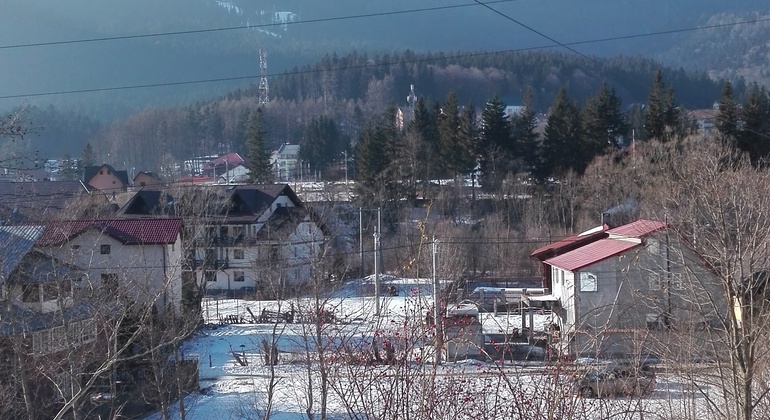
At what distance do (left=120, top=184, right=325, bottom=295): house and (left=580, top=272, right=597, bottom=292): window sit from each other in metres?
9.45

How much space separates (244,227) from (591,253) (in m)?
15.3

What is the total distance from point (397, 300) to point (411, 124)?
1293 centimetres

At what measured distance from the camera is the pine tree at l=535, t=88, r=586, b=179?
29.2 meters

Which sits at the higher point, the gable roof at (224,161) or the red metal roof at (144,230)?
the gable roof at (224,161)

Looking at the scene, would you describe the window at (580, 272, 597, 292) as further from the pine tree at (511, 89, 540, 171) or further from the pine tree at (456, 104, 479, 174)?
the pine tree at (456, 104, 479, 174)

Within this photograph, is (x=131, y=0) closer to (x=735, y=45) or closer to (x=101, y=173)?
(x=735, y=45)

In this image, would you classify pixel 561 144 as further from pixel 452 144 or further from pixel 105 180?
pixel 105 180

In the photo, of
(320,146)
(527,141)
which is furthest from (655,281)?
(320,146)

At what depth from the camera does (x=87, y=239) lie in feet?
59.3

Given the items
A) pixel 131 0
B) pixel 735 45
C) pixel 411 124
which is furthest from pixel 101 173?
pixel 131 0

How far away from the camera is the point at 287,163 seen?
5000 centimetres

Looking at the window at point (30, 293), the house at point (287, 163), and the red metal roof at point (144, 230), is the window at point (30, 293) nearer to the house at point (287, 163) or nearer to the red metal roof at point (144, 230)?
the red metal roof at point (144, 230)

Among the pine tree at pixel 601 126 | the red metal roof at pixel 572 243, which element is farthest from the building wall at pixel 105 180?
the red metal roof at pixel 572 243

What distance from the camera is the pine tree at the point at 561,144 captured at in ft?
95.7
